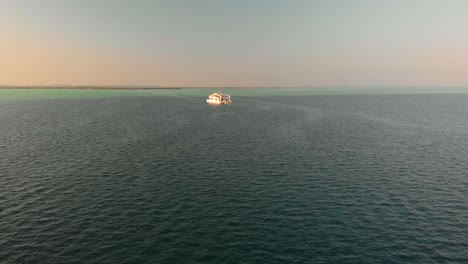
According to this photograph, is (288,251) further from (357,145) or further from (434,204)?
(357,145)

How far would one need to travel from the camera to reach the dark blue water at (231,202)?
4094cm

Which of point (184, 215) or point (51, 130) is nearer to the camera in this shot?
point (184, 215)

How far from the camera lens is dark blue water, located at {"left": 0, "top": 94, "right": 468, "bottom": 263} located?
40.9m

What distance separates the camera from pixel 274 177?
232ft

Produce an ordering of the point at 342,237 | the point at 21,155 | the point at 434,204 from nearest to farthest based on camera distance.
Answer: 1. the point at 342,237
2. the point at 434,204
3. the point at 21,155

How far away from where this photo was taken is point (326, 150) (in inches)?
3826

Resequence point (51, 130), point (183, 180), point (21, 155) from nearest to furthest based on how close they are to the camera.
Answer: point (183, 180)
point (21, 155)
point (51, 130)

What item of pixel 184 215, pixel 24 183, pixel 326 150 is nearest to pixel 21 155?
pixel 24 183

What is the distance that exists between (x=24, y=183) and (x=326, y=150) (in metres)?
80.7

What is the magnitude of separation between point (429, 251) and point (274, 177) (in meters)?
34.5

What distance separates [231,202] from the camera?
5647 centimetres

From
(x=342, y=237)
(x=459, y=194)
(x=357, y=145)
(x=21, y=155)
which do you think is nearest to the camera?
(x=342, y=237)

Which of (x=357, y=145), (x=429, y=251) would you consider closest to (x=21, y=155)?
(x=429, y=251)

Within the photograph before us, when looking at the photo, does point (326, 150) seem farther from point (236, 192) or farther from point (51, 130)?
point (51, 130)
